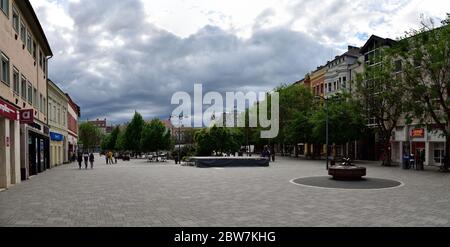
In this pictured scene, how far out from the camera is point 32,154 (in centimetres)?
2653

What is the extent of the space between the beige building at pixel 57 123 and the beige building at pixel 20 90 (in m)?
7.19

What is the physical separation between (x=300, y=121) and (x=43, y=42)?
107ft

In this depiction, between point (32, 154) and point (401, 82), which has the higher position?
point (401, 82)

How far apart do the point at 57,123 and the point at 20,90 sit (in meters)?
20.2

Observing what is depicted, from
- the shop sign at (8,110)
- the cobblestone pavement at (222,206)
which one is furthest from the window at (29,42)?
the cobblestone pavement at (222,206)

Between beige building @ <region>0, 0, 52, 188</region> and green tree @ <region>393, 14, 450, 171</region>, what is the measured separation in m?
27.1

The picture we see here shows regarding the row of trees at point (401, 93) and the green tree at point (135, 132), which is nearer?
the row of trees at point (401, 93)

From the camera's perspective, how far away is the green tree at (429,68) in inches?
1129

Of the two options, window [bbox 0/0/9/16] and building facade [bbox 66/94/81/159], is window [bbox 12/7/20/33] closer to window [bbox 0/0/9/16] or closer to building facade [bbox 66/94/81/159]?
window [bbox 0/0/9/16]

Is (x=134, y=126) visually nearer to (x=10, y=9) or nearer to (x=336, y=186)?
(x=10, y=9)

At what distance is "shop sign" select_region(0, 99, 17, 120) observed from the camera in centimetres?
1682

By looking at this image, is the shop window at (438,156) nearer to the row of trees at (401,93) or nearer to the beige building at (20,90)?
the row of trees at (401,93)
